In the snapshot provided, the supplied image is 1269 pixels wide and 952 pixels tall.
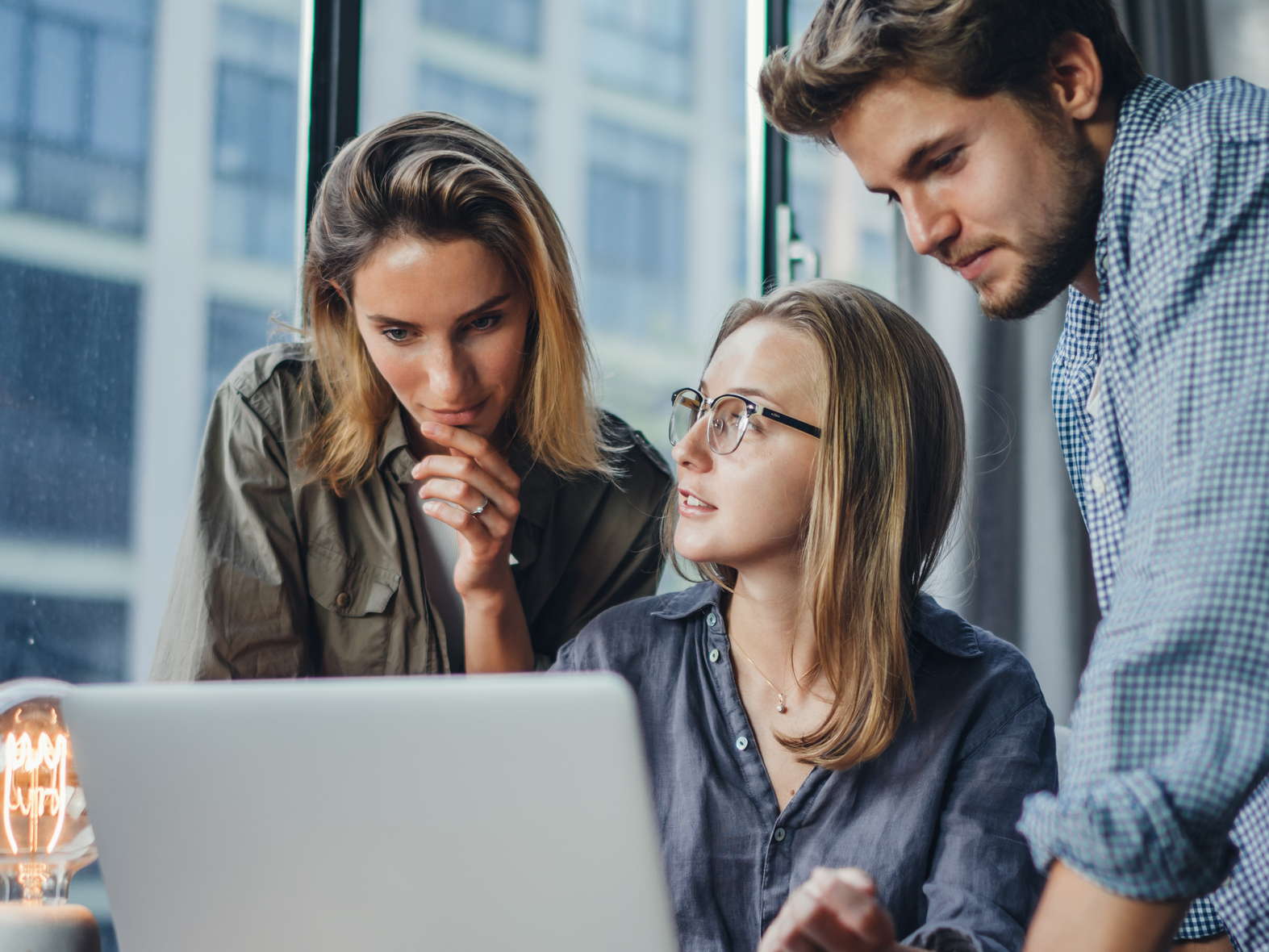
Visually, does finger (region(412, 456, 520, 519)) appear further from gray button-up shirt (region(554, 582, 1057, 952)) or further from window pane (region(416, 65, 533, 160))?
window pane (region(416, 65, 533, 160))

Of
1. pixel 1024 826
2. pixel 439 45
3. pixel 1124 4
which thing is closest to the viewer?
pixel 1024 826

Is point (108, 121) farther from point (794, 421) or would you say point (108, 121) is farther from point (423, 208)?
point (794, 421)

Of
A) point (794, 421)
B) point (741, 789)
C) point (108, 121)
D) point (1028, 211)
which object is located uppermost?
point (108, 121)

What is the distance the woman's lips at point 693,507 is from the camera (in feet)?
4.37

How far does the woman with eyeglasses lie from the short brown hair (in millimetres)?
339

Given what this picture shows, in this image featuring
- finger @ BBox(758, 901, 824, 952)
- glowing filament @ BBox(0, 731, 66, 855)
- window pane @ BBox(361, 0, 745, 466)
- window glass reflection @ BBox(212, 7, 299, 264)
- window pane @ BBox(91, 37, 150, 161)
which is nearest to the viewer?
finger @ BBox(758, 901, 824, 952)

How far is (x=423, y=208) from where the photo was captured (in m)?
1.40

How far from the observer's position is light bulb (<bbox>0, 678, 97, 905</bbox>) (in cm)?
106

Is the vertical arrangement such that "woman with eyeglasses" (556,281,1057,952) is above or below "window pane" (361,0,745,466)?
below

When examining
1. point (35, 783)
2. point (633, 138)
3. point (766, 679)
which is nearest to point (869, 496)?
point (766, 679)

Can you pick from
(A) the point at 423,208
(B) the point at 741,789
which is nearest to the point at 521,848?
(B) the point at 741,789

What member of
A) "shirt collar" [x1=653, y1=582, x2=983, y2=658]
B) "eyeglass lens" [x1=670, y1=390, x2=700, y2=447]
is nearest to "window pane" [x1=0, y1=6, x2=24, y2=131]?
"eyeglass lens" [x1=670, y1=390, x2=700, y2=447]

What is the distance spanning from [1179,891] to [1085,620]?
6.00 ft

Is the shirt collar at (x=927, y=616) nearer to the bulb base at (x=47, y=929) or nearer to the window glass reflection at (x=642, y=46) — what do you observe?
the bulb base at (x=47, y=929)
